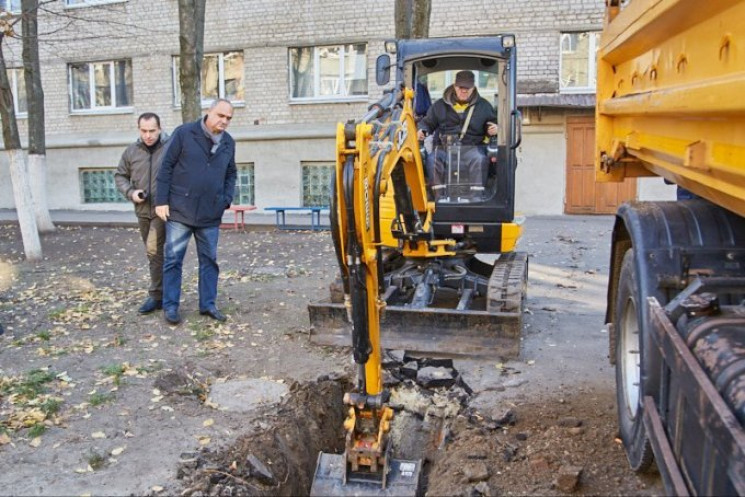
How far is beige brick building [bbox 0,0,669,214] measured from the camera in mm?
16375

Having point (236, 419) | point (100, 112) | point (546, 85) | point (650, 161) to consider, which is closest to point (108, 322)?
point (236, 419)

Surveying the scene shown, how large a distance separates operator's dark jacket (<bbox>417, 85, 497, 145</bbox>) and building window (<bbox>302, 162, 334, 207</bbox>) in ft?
36.7

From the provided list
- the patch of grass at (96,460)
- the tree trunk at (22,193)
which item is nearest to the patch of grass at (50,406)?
the patch of grass at (96,460)

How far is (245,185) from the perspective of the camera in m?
19.0

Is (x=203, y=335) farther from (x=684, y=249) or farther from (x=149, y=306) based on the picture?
(x=684, y=249)

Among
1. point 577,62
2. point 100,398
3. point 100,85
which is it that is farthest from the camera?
point 100,85

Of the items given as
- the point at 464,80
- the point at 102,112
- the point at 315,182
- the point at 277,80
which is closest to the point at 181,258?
the point at 464,80

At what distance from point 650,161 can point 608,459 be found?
1.49 m

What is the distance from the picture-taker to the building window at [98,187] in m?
20.1

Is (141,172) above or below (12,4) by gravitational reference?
below

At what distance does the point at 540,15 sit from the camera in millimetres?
16266

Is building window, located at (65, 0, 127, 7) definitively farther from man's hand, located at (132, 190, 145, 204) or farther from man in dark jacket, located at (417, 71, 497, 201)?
man in dark jacket, located at (417, 71, 497, 201)

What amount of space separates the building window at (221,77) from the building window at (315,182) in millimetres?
2519

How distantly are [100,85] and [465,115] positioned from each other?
1582 centimetres
